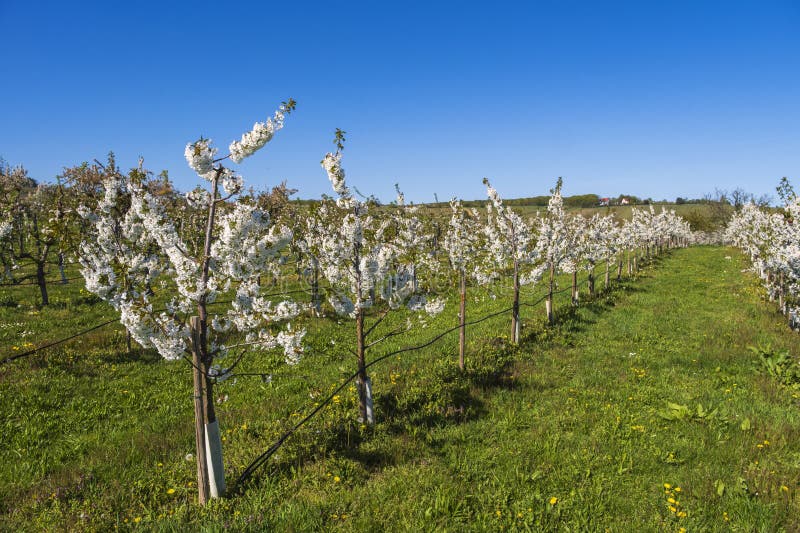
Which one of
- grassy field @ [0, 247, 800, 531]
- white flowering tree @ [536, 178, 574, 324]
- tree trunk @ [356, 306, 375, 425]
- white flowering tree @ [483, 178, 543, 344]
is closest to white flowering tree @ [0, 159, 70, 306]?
grassy field @ [0, 247, 800, 531]

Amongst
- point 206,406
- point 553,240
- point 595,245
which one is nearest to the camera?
point 206,406

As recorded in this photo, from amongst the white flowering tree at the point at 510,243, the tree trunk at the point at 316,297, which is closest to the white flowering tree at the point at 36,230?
the tree trunk at the point at 316,297

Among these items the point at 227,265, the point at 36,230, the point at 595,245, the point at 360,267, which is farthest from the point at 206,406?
the point at 36,230

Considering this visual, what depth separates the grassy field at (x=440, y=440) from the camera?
17.1 ft

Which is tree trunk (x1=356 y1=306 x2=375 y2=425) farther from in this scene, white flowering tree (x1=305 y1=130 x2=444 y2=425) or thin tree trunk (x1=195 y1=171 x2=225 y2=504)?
thin tree trunk (x1=195 y1=171 x2=225 y2=504)

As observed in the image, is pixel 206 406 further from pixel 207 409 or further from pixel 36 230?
pixel 36 230

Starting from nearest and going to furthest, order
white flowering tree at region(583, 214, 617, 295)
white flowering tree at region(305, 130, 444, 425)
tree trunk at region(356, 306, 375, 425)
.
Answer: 1. white flowering tree at region(305, 130, 444, 425)
2. tree trunk at region(356, 306, 375, 425)
3. white flowering tree at region(583, 214, 617, 295)

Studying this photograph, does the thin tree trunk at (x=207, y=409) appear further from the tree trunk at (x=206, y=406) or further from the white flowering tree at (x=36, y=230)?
the white flowering tree at (x=36, y=230)

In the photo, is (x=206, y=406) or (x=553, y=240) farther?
(x=553, y=240)

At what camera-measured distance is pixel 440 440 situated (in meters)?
7.06

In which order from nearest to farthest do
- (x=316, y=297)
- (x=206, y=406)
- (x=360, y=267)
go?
(x=206, y=406) → (x=360, y=267) → (x=316, y=297)

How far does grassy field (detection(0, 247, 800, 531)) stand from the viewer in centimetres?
520

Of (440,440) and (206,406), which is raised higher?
(206,406)

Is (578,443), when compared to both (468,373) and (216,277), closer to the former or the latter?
(468,373)
